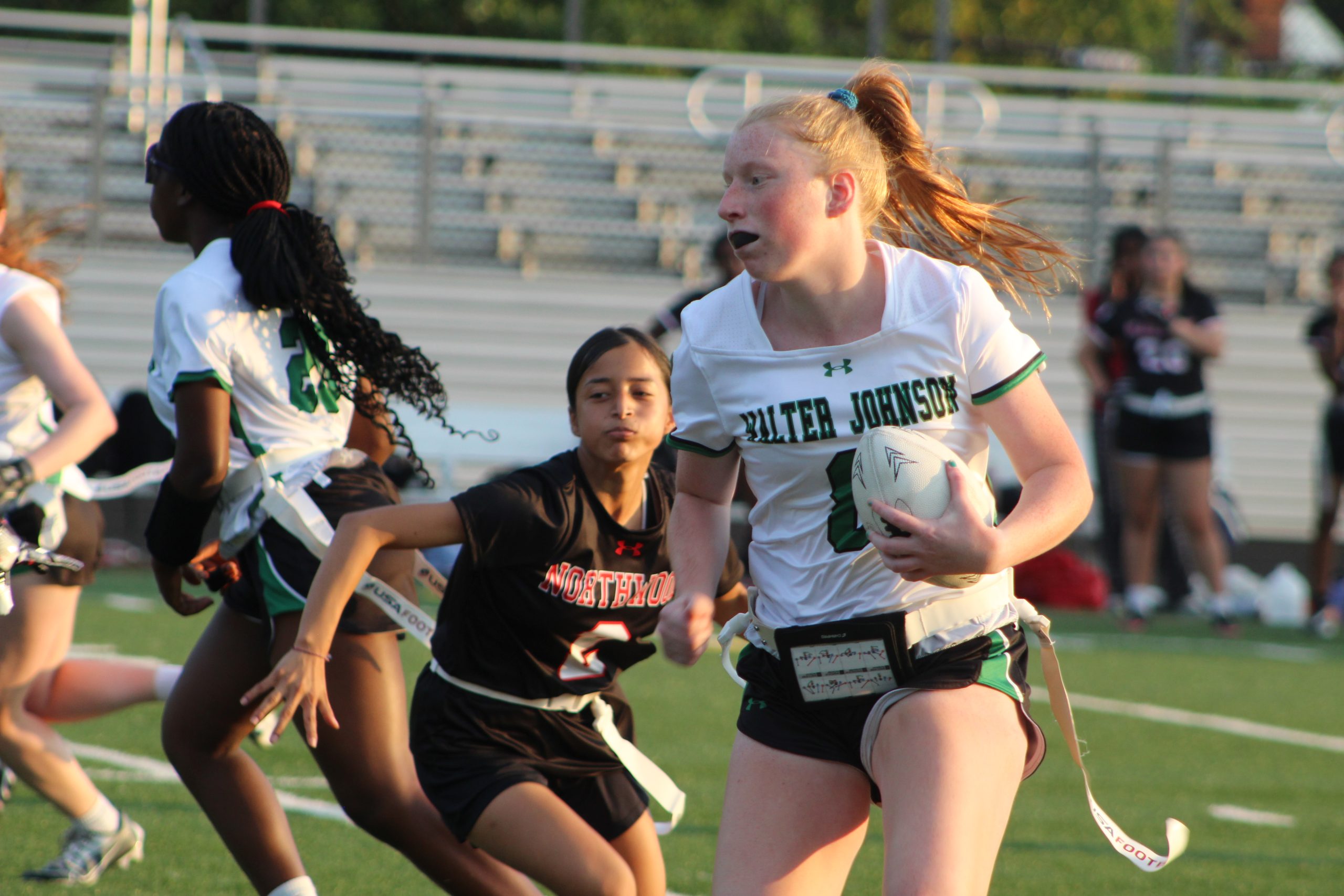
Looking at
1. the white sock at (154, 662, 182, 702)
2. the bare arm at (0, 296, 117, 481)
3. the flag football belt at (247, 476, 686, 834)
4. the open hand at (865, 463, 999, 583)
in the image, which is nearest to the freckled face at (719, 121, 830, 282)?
the open hand at (865, 463, 999, 583)

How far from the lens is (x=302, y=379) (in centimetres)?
380

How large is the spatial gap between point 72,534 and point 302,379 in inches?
52.0

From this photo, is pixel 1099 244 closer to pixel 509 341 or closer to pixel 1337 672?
pixel 509 341

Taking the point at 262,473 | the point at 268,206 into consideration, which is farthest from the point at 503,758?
the point at 268,206

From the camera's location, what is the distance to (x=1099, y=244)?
52.9 ft

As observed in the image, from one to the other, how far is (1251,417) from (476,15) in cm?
1618

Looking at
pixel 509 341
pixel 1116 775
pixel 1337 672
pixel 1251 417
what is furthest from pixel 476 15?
pixel 1116 775

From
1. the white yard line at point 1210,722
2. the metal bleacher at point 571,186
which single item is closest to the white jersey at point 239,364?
the white yard line at point 1210,722

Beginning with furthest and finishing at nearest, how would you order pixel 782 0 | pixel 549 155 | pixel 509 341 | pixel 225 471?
pixel 782 0 → pixel 549 155 → pixel 509 341 → pixel 225 471

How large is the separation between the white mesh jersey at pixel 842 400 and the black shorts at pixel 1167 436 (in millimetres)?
7894

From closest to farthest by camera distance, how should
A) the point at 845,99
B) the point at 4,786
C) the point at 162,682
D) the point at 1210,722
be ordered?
the point at 845,99 → the point at 162,682 → the point at 4,786 → the point at 1210,722

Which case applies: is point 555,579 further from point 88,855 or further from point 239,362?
point 88,855

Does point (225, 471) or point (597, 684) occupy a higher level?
point (225, 471)

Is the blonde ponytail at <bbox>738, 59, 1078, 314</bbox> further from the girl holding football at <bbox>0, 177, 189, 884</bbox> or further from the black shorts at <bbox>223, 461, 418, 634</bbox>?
the girl holding football at <bbox>0, 177, 189, 884</bbox>
